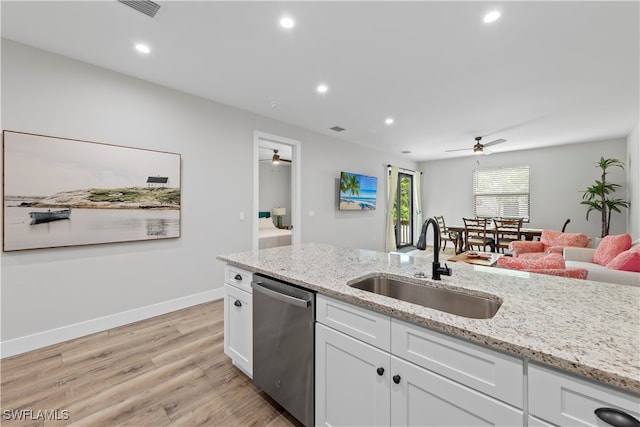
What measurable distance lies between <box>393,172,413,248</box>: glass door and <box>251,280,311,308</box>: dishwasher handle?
21.2 feet

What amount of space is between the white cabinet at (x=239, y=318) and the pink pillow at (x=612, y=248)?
433cm

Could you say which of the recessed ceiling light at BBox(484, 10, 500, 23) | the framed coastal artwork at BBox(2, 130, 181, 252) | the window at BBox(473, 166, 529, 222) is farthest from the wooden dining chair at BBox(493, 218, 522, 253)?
the framed coastal artwork at BBox(2, 130, 181, 252)

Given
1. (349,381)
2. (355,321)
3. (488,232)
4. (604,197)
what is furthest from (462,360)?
(604,197)

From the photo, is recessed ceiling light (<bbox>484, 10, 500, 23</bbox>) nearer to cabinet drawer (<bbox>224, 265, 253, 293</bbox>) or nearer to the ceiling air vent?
the ceiling air vent

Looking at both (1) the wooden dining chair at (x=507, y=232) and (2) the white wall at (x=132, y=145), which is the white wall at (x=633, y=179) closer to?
(1) the wooden dining chair at (x=507, y=232)

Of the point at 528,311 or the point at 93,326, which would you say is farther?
the point at 93,326

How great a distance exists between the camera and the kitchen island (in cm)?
77

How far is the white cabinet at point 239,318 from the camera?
190cm

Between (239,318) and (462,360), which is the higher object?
(462,360)

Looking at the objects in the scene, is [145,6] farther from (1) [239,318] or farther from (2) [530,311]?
(2) [530,311]

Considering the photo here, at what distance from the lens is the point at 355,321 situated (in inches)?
51.2

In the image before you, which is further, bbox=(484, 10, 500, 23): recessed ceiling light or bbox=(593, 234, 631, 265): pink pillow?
bbox=(593, 234, 631, 265): pink pillow

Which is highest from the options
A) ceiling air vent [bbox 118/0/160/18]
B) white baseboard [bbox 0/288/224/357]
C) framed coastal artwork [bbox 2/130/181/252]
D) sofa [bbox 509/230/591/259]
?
ceiling air vent [bbox 118/0/160/18]

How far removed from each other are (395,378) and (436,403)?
167mm
